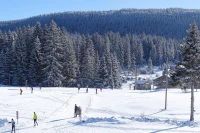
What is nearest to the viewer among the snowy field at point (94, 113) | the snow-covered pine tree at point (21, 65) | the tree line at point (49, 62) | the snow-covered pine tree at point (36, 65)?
the snowy field at point (94, 113)

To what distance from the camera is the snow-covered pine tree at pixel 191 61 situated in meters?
30.1

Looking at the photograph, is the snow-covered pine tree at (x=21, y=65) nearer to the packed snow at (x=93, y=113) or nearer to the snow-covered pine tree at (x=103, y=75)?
the packed snow at (x=93, y=113)

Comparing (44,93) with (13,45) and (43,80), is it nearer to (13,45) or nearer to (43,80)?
(43,80)

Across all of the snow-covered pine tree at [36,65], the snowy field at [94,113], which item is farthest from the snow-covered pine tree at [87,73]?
the snowy field at [94,113]

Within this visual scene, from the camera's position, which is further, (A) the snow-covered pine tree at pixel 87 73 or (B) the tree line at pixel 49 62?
(A) the snow-covered pine tree at pixel 87 73

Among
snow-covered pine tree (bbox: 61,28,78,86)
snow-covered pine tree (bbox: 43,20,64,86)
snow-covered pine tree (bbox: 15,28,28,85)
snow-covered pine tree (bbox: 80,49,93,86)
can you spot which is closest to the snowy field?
snow-covered pine tree (bbox: 43,20,64,86)

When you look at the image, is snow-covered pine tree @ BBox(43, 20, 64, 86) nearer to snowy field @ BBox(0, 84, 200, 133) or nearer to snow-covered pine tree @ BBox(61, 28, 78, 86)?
snow-covered pine tree @ BBox(61, 28, 78, 86)

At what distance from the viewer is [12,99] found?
131ft

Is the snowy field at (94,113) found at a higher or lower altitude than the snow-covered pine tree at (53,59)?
lower

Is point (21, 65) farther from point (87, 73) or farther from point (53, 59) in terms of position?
point (87, 73)

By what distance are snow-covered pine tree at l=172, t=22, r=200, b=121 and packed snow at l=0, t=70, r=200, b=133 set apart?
449 centimetres

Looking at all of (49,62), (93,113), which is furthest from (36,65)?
(93,113)

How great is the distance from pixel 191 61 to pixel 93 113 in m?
13.6

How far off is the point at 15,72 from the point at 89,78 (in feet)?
60.8
